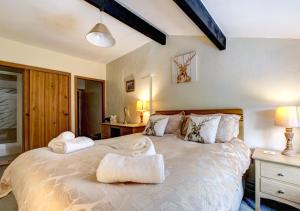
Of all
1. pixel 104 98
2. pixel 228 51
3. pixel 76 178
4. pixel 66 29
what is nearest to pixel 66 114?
pixel 104 98

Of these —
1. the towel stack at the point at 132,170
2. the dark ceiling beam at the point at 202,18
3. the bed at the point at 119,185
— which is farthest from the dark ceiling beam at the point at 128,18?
the towel stack at the point at 132,170

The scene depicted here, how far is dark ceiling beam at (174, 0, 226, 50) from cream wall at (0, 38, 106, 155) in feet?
10.2

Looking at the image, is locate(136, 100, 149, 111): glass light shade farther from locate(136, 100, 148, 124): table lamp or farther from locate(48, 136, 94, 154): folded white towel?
locate(48, 136, 94, 154): folded white towel

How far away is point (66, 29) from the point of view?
292 centimetres

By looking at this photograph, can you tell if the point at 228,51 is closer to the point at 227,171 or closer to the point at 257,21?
the point at 257,21

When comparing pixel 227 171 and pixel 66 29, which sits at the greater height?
Answer: pixel 66 29

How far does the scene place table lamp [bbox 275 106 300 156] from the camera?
1.80m

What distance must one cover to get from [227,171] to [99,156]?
1039mm

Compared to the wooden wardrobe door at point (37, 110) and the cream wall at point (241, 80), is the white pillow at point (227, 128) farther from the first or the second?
the wooden wardrobe door at point (37, 110)

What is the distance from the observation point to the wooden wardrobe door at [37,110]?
3.43 meters

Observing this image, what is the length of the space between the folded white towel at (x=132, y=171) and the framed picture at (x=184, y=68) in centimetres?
227

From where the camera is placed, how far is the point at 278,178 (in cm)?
170

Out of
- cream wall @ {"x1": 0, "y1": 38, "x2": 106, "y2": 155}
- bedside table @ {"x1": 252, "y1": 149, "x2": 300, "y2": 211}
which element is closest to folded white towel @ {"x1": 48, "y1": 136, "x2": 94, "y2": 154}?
bedside table @ {"x1": 252, "y1": 149, "x2": 300, "y2": 211}

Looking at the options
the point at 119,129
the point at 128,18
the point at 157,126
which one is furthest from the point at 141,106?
the point at 128,18
